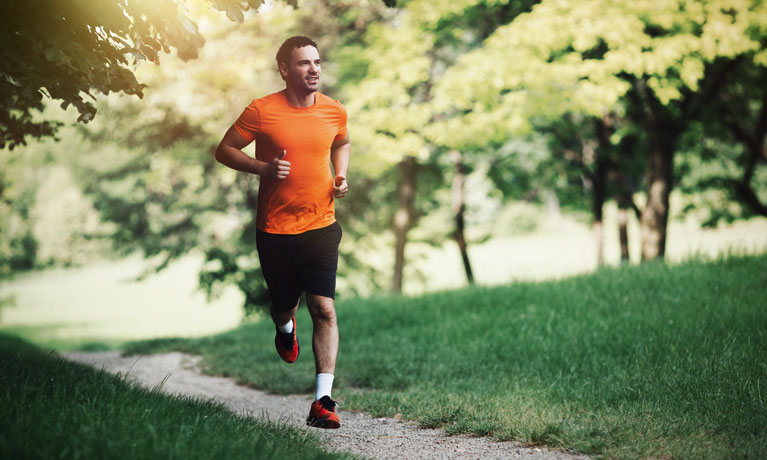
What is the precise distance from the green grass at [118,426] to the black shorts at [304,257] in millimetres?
990

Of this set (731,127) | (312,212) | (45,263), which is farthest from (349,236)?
(45,263)

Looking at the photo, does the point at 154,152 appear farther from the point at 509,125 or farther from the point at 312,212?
the point at 312,212

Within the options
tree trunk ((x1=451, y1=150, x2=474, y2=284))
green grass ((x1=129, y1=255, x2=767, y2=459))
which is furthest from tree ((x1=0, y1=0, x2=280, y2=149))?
tree trunk ((x1=451, y1=150, x2=474, y2=284))

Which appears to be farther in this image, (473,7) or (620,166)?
(620,166)

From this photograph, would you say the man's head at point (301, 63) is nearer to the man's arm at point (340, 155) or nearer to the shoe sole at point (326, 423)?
the man's arm at point (340, 155)

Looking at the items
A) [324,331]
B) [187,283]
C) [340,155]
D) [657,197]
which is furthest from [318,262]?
[187,283]

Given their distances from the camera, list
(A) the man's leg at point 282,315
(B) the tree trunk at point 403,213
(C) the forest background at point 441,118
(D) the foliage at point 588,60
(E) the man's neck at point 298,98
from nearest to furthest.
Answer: (E) the man's neck at point 298,98 < (A) the man's leg at point 282,315 < (D) the foliage at point 588,60 < (C) the forest background at point 441,118 < (B) the tree trunk at point 403,213

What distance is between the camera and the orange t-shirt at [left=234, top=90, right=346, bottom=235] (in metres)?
4.21

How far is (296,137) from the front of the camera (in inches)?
167

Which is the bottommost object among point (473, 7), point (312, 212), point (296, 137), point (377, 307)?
point (377, 307)

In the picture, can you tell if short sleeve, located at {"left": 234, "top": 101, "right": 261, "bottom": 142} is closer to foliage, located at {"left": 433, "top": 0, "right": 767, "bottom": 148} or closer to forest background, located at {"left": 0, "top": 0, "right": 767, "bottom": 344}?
forest background, located at {"left": 0, "top": 0, "right": 767, "bottom": 344}

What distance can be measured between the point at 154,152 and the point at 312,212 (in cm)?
1257

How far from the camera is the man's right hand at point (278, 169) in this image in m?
3.98

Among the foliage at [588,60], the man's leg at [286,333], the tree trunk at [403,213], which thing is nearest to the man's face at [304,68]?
the man's leg at [286,333]
